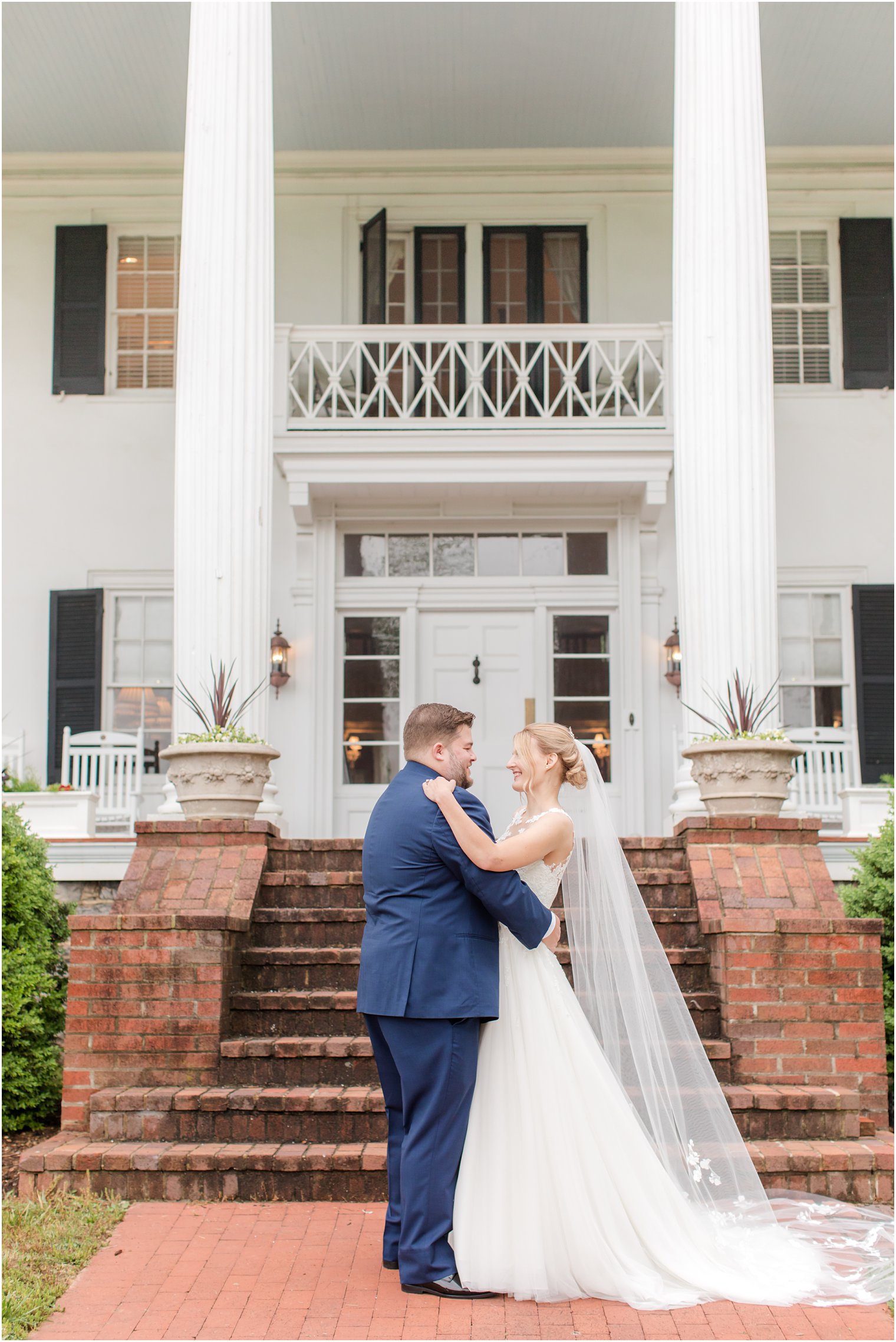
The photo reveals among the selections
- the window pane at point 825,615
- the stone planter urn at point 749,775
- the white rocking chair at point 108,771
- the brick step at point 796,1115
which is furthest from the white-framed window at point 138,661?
the brick step at point 796,1115

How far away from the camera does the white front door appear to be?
1142 cm

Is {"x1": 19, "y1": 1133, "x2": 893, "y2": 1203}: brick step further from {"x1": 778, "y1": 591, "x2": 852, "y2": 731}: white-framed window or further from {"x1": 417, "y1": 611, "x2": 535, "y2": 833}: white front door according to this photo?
{"x1": 778, "y1": 591, "x2": 852, "y2": 731}: white-framed window

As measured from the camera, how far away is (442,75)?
1108 centimetres

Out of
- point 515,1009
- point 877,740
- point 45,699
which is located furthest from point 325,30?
point 515,1009

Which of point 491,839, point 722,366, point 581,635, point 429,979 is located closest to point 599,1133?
point 429,979

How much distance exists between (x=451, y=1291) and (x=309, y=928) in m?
2.68

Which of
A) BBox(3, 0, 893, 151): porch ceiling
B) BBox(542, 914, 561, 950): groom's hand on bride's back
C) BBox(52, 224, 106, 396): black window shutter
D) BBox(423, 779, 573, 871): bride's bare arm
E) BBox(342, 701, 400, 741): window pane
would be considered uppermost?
BBox(3, 0, 893, 151): porch ceiling

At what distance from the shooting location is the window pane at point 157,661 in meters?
11.7

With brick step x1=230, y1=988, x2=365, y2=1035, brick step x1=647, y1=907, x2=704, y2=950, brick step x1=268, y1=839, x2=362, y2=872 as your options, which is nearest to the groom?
brick step x1=230, y1=988, x2=365, y2=1035

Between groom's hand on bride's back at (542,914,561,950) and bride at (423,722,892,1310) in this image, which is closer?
bride at (423,722,892,1310)

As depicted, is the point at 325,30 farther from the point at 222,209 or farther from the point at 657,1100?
the point at 657,1100

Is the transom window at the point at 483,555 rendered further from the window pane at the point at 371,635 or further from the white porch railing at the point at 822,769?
the white porch railing at the point at 822,769

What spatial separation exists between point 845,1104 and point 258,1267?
2.66 metres

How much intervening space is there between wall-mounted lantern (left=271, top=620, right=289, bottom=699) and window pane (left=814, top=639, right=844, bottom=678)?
5.03 meters
